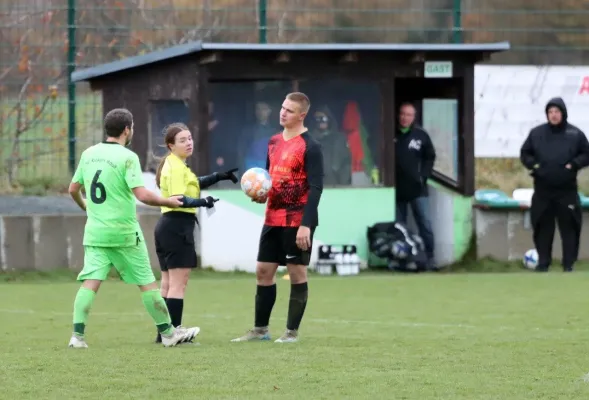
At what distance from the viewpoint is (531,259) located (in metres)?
18.5

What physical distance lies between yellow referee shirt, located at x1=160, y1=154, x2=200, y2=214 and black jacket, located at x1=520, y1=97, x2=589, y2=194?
27.1 feet

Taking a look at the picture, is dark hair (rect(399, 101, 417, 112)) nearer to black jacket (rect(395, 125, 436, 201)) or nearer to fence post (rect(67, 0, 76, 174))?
black jacket (rect(395, 125, 436, 201))

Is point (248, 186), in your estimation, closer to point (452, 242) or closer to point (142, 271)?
point (142, 271)

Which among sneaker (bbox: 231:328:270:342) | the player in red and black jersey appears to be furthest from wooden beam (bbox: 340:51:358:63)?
sneaker (bbox: 231:328:270:342)

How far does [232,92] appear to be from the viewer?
18141 mm

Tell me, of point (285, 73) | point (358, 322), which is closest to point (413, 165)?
point (285, 73)

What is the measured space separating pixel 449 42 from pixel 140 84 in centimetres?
420

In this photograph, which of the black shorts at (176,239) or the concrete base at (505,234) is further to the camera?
the concrete base at (505,234)

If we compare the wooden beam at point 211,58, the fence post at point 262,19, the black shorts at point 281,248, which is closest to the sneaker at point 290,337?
the black shorts at point 281,248

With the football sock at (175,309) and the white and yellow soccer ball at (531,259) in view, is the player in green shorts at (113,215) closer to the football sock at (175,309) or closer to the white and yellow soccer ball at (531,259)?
the football sock at (175,309)

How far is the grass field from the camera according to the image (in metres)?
7.78

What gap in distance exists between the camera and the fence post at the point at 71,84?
18.5 m

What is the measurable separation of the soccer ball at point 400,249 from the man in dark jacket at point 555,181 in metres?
1.60

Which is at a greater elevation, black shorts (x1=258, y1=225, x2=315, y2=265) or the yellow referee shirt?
the yellow referee shirt
